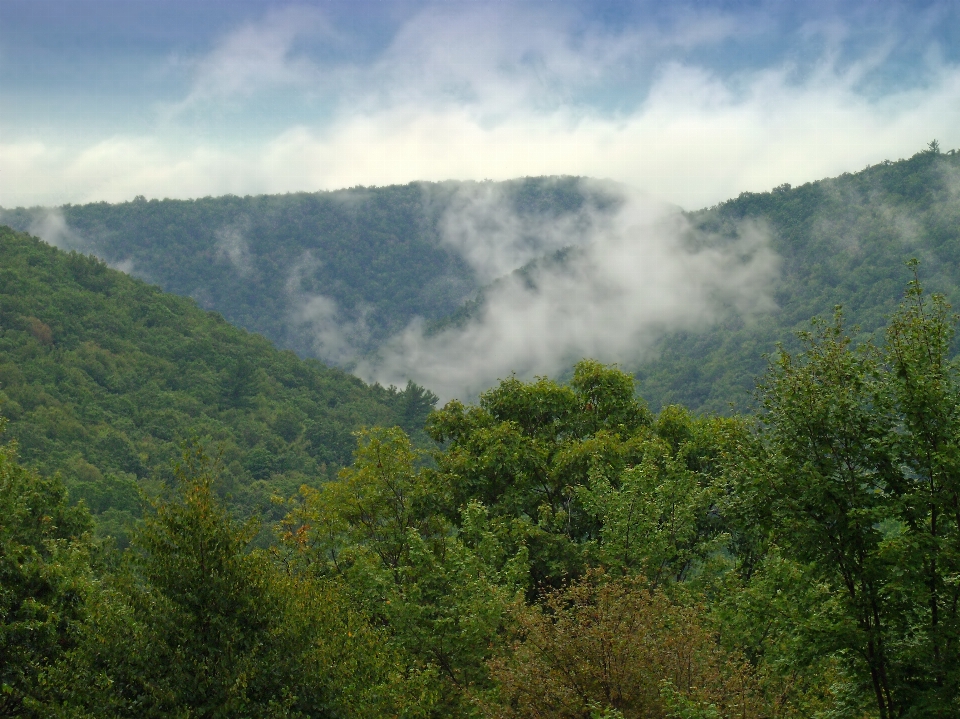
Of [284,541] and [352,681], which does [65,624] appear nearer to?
[352,681]

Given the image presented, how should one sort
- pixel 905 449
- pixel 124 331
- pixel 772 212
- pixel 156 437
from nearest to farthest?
pixel 905 449
pixel 156 437
pixel 124 331
pixel 772 212

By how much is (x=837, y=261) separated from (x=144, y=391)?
119358 mm

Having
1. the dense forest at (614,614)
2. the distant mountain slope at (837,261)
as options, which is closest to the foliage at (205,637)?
the dense forest at (614,614)

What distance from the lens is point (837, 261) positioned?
170 m

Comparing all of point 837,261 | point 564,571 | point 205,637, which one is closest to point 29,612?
point 205,637

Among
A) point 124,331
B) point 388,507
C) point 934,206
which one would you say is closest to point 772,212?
point 934,206

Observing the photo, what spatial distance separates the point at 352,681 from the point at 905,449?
9215 mm

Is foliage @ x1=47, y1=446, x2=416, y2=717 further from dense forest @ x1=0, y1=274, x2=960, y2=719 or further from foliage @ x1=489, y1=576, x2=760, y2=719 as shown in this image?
foliage @ x1=489, y1=576, x2=760, y2=719

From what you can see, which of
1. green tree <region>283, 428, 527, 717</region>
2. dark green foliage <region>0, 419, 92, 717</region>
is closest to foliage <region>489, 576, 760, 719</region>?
green tree <region>283, 428, 527, 717</region>

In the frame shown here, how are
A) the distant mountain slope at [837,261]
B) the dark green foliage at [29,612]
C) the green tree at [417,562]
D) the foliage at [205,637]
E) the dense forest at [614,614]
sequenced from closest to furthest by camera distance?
the dense forest at [614,614] < the foliage at [205,637] < the dark green foliage at [29,612] < the green tree at [417,562] < the distant mountain slope at [837,261]

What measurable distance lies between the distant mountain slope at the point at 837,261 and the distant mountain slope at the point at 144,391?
5090cm

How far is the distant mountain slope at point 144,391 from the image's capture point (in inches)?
3893

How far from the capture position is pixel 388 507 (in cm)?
3081

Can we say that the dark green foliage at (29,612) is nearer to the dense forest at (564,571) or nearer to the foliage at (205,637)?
the dense forest at (564,571)
